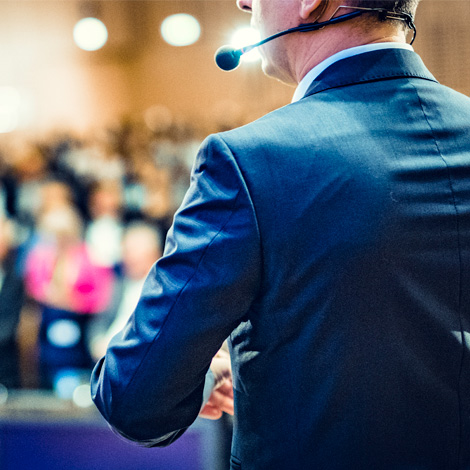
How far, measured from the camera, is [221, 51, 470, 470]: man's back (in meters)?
0.71

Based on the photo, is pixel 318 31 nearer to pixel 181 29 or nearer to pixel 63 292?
pixel 63 292

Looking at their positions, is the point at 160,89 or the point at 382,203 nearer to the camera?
the point at 382,203

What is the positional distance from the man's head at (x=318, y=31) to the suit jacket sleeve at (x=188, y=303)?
217 millimetres

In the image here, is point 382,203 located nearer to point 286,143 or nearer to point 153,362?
point 286,143

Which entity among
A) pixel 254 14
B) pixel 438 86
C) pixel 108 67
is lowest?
pixel 108 67

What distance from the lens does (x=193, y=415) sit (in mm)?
804

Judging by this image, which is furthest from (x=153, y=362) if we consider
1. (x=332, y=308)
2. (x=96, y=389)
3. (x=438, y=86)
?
(x=438, y=86)

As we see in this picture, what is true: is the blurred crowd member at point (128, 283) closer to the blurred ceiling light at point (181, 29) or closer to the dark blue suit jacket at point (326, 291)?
the dark blue suit jacket at point (326, 291)

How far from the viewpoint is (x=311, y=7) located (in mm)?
792

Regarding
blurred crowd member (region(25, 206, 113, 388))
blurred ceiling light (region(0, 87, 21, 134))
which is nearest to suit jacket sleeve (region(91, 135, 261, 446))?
blurred crowd member (region(25, 206, 113, 388))

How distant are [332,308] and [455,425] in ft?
0.75

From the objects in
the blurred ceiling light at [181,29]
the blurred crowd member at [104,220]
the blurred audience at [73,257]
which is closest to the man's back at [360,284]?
the blurred audience at [73,257]

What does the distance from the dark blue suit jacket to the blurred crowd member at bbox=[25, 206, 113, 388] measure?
2.58 metres

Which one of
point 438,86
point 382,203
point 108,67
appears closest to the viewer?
point 382,203
